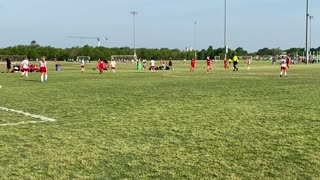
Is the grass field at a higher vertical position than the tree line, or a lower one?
lower

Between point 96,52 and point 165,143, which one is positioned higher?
point 96,52

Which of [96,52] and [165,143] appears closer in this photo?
[165,143]

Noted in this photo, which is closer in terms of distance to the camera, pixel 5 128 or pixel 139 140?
pixel 139 140

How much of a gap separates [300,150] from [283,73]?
30.4 m

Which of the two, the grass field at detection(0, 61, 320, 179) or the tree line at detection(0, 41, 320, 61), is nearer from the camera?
the grass field at detection(0, 61, 320, 179)

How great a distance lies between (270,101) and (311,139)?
7041mm

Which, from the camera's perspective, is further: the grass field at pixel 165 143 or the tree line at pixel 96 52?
the tree line at pixel 96 52

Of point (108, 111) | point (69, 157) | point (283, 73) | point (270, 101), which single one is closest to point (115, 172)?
point (69, 157)

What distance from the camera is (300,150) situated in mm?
7289

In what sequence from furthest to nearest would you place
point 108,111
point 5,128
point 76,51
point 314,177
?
point 76,51 < point 108,111 < point 5,128 < point 314,177

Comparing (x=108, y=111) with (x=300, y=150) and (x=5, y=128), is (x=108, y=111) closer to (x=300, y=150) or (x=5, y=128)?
(x=5, y=128)

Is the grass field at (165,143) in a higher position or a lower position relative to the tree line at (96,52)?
lower

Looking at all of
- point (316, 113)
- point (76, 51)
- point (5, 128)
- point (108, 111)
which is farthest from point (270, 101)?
point (76, 51)

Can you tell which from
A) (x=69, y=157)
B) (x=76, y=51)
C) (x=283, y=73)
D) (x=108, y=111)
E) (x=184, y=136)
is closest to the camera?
(x=69, y=157)
